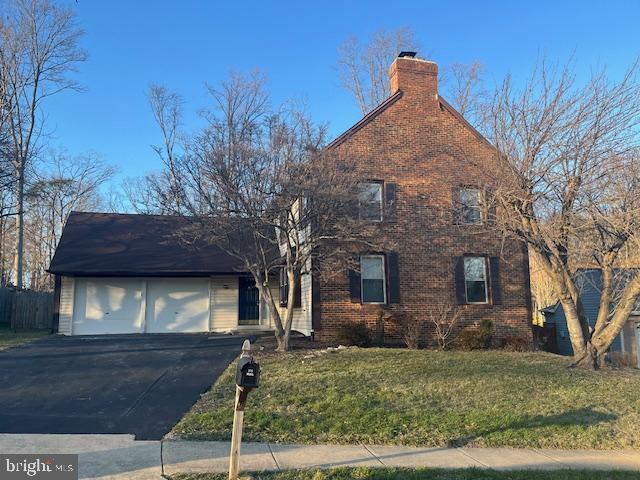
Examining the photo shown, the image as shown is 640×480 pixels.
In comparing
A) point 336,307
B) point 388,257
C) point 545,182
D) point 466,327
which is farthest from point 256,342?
point 545,182

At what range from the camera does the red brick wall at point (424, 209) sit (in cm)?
1569

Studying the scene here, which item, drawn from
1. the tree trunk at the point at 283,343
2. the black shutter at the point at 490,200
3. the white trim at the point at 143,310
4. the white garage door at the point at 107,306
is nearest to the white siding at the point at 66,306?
the white garage door at the point at 107,306

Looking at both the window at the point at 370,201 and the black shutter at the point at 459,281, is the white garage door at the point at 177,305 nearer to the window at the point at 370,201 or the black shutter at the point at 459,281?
the window at the point at 370,201

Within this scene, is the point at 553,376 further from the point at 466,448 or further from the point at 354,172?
the point at 354,172

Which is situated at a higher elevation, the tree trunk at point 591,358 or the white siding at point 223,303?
the white siding at point 223,303

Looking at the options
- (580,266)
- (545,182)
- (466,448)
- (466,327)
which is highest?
(545,182)

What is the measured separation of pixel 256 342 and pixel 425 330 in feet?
17.1

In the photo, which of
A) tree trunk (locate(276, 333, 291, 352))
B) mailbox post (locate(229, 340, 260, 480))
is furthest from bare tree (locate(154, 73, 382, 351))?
mailbox post (locate(229, 340, 260, 480))

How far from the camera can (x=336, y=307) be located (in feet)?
49.9

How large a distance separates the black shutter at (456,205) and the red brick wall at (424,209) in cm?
13

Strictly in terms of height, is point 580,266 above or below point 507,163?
below

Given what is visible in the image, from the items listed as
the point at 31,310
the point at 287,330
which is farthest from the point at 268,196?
the point at 31,310

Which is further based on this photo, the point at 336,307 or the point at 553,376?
the point at 336,307

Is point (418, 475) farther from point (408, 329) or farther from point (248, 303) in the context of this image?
point (248, 303)
